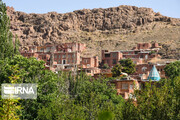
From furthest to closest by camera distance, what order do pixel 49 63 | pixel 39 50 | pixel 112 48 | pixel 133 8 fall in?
pixel 133 8 < pixel 112 48 < pixel 39 50 < pixel 49 63

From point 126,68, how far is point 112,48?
4083cm

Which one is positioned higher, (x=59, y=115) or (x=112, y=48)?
(x=112, y=48)

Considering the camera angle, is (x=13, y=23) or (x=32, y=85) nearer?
(x=32, y=85)

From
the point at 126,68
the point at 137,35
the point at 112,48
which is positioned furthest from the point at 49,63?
the point at 137,35

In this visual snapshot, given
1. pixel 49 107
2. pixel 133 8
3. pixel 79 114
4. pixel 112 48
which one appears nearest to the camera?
pixel 79 114

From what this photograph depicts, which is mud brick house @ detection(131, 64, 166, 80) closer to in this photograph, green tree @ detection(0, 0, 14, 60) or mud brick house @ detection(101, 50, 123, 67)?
mud brick house @ detection(101, 50, 123, 67)

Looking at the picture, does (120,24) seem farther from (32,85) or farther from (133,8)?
(32,85)

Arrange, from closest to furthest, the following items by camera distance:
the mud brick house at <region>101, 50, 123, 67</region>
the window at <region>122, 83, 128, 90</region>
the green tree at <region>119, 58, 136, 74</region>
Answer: the window at <region>122, 83, 128, 90</region> → the green tree at <region>119, 58, 136, 74</region> → the mud brick house at <region>101, 50, 123, 67</region>

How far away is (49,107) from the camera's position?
26609 mm

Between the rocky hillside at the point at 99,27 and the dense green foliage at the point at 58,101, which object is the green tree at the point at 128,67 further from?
the rocky hillside at the point at 99,27

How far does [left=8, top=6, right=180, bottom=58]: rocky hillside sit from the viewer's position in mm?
100562

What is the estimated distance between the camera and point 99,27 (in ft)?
389

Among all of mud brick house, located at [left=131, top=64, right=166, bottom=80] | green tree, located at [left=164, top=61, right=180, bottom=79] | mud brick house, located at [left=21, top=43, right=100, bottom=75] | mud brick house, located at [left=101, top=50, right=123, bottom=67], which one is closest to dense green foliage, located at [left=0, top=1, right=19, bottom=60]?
green tree, located at [left=164, top=61, right=180, bottom=79]

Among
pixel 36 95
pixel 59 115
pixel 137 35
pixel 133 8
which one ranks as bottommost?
pixel 59 115
